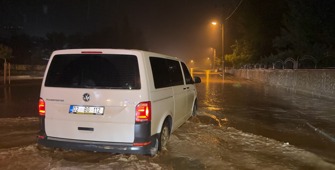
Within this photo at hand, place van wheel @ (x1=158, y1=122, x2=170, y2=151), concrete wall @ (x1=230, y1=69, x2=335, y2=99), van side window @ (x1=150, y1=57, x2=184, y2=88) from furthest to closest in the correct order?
concrete wall @ (x1=230, y1=69, x2=335, y2=99)
van wheel @ (x1=158, y1=122, x2=170, y2=151)
van side window @ (x1=150, y1=57, x2=184, y2=88)

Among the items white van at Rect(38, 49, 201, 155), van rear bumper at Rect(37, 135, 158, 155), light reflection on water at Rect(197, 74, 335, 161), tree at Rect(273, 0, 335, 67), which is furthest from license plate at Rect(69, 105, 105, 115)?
tree at Rect(273, 0, 335, 67)

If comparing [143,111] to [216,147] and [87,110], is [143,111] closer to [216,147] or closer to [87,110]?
[87,110]

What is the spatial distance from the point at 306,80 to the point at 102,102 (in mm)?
17654

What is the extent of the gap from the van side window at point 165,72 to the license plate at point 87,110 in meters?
1.02

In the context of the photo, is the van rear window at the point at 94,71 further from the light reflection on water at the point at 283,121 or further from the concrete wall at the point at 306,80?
the concrete wall at the point at 306,80

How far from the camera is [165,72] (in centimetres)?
643

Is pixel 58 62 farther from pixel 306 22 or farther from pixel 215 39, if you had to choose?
pixel 215 39

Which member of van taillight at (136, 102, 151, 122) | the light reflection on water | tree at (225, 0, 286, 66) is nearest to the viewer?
van taillight at (136, 102, 151, 122)

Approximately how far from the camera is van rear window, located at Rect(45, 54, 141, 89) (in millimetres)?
5258

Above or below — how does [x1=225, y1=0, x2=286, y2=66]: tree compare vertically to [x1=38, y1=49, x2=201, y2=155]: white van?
above

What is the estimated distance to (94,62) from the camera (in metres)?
5.46

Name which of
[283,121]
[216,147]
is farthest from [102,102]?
[283,121]

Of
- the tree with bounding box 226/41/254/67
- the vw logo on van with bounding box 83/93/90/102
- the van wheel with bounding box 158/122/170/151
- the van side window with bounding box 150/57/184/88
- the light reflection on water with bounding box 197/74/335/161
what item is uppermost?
the tree with bounding box 226/41/254/67

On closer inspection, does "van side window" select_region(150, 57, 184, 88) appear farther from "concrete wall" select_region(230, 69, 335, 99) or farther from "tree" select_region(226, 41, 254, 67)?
"tree" select_region(226, 41, 254, 67)
